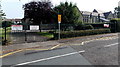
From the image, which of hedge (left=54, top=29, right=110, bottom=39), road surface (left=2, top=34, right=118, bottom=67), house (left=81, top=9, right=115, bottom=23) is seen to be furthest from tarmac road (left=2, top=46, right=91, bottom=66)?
house (left=81, top=9, right=115, bottom=23)

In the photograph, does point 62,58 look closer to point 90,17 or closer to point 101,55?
point 101,55

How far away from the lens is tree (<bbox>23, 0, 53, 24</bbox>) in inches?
844

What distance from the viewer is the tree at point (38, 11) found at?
2143 cm

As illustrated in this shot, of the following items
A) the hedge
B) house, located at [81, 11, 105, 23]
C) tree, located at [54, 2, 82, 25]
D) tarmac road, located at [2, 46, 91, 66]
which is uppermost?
house, located at [81, 11, 105, 23]

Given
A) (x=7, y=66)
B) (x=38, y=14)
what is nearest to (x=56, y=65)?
(x=7, y=66)

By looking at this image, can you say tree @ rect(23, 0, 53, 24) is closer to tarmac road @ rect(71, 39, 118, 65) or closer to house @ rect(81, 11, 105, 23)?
tarmac road @ rect(71, 39, 118, 65)

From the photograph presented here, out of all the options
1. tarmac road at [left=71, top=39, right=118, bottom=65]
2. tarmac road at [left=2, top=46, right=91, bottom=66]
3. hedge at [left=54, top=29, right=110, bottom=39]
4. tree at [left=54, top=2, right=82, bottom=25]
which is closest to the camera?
tarmac road at [left=2, top=46, right=91, bottom=66]

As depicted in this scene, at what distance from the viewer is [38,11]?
2147 cm

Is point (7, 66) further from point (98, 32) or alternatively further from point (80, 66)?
point (98, 32)

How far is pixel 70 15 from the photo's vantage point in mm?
21656

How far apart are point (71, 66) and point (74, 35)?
12222 mm

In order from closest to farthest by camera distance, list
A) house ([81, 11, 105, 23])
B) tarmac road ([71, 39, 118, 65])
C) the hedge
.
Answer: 1. tarmac road ([71, 39, 118, 65])
2. the hedge
3. house ([81, 11, 105, 23])

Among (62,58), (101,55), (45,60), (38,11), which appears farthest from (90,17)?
(45,60)

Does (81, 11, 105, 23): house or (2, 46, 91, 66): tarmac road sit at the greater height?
(81, 11, 105, 23): house
